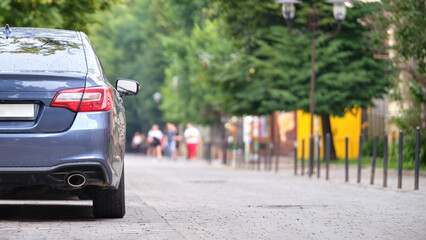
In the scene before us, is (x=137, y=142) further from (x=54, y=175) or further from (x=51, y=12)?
(x=54, y=175)

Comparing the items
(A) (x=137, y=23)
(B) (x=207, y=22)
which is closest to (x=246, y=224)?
(B) (x=207, y=22)

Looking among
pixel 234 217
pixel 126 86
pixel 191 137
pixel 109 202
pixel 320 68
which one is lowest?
pixel 234 217

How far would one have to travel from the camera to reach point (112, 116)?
9164 mm

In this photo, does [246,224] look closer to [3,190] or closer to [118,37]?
[3,190]

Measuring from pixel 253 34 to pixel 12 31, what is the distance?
2289cm

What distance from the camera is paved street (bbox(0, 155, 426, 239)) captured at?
8906 mm

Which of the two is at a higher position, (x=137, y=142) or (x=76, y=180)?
(x=76, y=180)

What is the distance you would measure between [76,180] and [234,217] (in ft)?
7.40

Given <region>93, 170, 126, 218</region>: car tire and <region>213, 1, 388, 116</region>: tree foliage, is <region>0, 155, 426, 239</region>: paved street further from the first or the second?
<region>213, 1, 388, 116</region>: tree foliage

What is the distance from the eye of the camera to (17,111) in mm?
8922

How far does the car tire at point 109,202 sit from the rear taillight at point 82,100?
1127 millimetres

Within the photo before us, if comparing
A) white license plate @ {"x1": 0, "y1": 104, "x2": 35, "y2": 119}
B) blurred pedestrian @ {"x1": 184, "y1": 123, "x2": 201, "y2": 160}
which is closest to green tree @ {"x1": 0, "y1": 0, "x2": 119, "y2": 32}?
white license plate @ {"x1": 0, "y1": 104, "x2": 35, "y2": 119}

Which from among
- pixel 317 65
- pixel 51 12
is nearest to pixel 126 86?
pixel 51 12

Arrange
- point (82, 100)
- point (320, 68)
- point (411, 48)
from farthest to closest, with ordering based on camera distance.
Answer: point (320, 68)
point (411, 48)
point (82, 100)
